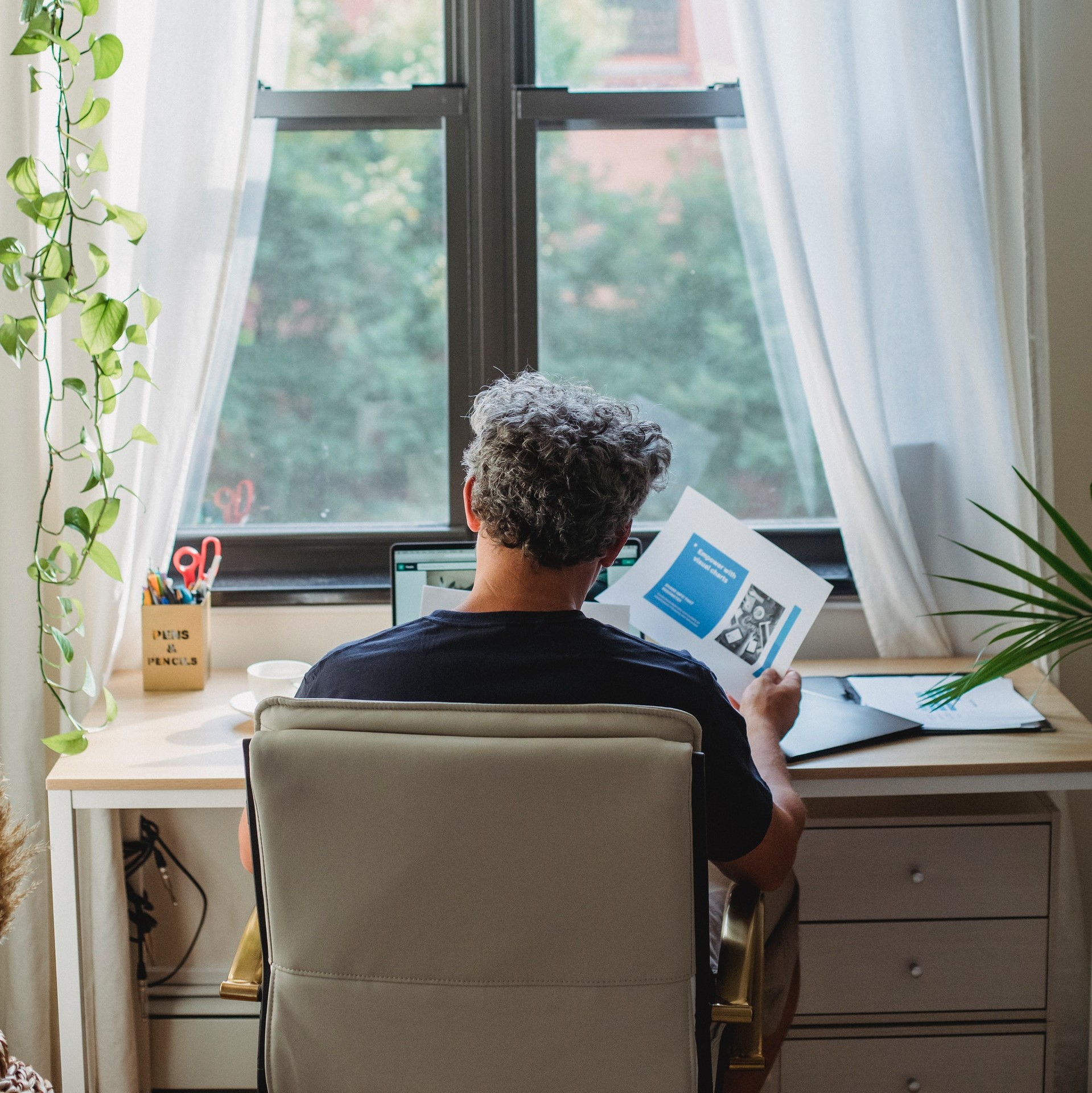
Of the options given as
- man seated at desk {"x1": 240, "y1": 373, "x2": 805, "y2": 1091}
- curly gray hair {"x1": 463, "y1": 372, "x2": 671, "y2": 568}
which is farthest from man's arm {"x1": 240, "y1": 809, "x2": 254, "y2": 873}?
curly gray hair {"x1": 463, "y1": 372, "x2": 671, "y2": 568}

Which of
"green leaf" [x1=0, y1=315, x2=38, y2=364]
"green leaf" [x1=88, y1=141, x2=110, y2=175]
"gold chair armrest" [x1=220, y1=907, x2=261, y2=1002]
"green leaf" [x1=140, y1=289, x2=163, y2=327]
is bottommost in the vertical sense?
"gold chair armrest" [x1=220, y1=907, x2=261, y2=1002]

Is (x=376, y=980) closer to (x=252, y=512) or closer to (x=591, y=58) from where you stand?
(x=252, y=512)

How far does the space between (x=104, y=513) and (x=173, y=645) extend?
12.7 inches

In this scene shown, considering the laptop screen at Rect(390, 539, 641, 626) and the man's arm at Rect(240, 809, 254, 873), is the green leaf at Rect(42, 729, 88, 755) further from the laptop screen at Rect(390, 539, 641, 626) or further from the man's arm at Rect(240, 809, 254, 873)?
the laptop screen at Rect(390, 539, 641, 626)

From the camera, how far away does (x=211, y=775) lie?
1.49 m

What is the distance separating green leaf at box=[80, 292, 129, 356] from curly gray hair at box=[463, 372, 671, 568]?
2.07 feet

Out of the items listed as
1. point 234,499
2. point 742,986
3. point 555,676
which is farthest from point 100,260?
point 742,986

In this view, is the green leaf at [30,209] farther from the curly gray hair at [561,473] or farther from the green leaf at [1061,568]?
the green leaf at [1061,568]

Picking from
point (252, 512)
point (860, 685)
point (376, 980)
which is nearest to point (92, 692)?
point (252, 512)

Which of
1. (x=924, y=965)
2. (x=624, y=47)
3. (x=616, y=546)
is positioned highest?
(x=624, y=47)

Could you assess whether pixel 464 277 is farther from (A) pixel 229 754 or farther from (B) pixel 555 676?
(B) pixel 555 676

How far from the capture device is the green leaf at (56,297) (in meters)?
1.56

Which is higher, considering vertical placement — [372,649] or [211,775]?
[372,649]

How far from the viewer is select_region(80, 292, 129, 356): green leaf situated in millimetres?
1567
